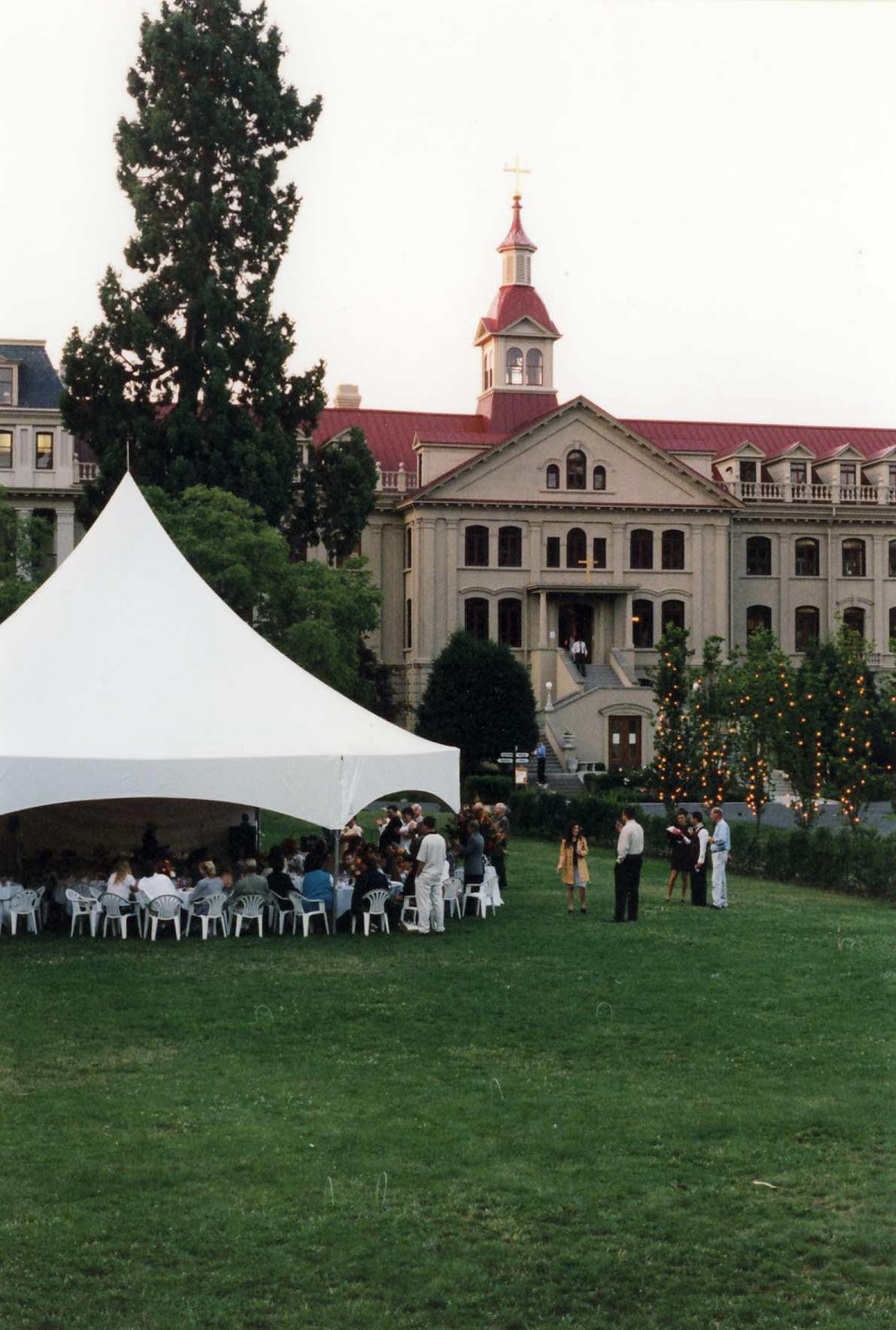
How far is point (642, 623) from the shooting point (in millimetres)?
60625

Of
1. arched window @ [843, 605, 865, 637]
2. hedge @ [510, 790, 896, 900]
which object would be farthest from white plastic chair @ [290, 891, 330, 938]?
arched window @ [843, 605, 865, 637]

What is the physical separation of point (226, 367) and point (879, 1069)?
32.3 meters

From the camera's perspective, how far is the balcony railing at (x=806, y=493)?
2509 inches

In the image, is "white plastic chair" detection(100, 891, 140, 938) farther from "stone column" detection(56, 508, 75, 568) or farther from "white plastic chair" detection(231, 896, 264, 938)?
"stone column" detection(56, 508, 75, 568)

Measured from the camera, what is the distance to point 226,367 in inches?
1614

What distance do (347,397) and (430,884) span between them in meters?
48.5

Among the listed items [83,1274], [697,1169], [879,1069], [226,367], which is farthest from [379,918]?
[226,367]

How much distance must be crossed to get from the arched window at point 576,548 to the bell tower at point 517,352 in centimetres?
541

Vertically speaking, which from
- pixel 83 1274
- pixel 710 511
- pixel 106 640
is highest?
pixel 710 511

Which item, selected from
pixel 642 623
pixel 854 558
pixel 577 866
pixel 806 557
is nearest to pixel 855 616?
pixel 854 558

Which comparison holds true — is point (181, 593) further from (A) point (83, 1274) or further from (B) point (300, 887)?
(A) point (83, 1274)

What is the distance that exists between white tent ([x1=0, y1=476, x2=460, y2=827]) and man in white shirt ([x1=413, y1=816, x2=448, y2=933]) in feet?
3.07

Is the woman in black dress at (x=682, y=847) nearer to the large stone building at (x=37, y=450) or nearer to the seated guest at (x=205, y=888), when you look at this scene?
the seated guest at (x=205, y=888)

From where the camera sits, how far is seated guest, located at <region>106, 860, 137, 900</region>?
61.1ft
